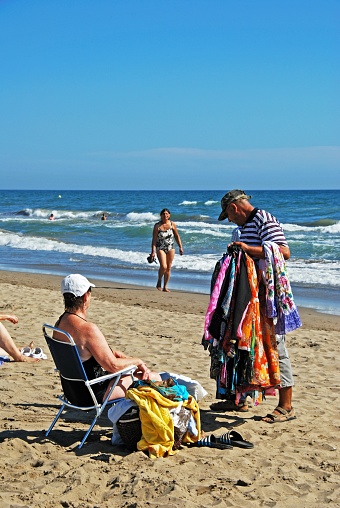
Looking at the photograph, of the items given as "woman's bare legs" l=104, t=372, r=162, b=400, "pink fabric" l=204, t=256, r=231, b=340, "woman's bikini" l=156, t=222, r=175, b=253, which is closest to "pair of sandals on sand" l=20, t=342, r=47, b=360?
"woman's bare legs" l=104, t=372, r=162, b=400

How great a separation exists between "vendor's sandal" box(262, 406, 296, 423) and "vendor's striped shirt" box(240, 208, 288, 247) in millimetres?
1308

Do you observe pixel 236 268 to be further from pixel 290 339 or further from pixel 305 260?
pixel 305 260

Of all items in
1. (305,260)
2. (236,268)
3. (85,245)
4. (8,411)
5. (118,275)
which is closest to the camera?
(236,268)

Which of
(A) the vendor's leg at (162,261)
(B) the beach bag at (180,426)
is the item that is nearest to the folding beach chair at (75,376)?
(B) the beach bag at (180,426)

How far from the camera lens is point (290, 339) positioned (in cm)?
879

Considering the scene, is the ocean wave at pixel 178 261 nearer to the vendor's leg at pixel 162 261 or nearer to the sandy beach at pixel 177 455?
the vendor's leg at pixel 162 261

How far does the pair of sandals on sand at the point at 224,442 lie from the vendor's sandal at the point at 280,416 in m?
0.61

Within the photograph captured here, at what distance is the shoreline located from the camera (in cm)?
1066

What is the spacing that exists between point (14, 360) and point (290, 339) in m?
3.59

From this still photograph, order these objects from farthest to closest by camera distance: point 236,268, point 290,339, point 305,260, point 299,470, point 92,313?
point 305,260
point 92,313
point 290,339
point 236,268
point 299,470

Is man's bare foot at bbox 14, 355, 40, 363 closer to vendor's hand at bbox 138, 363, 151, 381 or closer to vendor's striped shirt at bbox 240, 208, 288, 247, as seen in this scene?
vendor's hand at bbox 138, 363, 151, 381

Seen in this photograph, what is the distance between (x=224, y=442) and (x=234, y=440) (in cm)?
9

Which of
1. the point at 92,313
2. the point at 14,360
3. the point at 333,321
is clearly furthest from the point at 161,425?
the point at 333,321

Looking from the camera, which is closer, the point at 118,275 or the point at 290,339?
the point at 290,339
